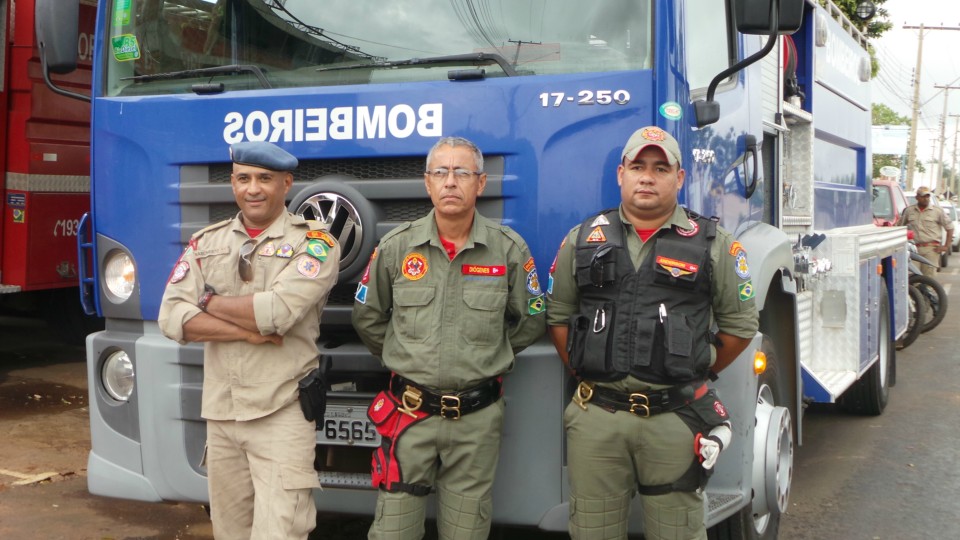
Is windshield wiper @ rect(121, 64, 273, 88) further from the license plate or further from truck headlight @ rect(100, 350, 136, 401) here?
the license plate

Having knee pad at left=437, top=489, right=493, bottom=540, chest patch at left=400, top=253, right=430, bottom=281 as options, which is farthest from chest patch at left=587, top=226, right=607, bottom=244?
knee pad at left=437, top=489, right=493, bottom=540

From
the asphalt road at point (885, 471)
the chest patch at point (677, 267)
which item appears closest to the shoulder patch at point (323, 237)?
the chest patch at point (677, 267)

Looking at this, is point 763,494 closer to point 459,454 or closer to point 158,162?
point 459,454

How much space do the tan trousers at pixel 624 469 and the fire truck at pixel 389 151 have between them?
0.42 ft

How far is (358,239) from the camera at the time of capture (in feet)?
11.0

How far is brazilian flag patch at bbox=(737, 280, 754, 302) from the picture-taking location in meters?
3.11

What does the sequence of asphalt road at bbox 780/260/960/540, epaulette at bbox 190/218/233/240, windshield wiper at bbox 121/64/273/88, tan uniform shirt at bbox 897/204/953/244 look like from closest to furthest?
epaulette at bbox 190/218/233/240
windshield wiper at bbox 121/64/273/88
asphalt road at bbox 780/260/960/540
tan uniform shirt at bbox 897/204/953/244

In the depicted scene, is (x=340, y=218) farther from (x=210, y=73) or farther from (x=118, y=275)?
(x=118, y=275)

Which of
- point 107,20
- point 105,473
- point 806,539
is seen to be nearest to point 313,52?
point 107,20

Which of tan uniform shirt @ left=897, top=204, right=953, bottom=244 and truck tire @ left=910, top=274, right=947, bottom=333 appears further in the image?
tan uniform shirt @ left=897, top=204, right=953, bottom=244

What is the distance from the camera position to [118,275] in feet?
12.3

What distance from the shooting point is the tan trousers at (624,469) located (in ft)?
10.0

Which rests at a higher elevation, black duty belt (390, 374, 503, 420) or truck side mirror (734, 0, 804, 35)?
truck side mirror (734, 0, 804, 35)

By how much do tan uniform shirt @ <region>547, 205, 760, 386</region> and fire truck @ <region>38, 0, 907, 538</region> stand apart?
0.50ft
